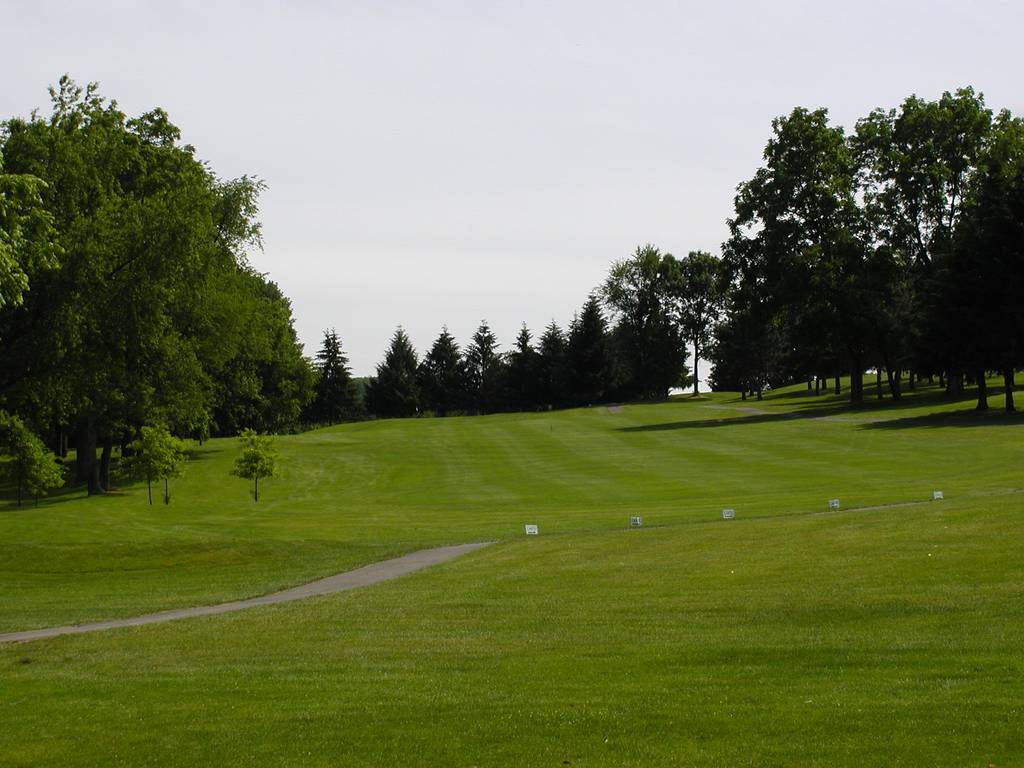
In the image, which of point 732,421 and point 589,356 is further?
point 589,356

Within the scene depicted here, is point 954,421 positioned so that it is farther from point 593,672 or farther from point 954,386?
point 593,672

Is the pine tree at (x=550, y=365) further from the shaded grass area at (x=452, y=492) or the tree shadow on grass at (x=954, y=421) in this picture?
the tree shadow on grass at (x=954, y=421)

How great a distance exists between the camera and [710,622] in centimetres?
1425

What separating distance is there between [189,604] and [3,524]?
12.2 m

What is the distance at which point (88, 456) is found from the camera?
53.2 meters

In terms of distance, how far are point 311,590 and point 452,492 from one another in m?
23.9

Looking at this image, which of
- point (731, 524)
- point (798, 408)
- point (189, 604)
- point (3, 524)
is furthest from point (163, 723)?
point (798, 408)

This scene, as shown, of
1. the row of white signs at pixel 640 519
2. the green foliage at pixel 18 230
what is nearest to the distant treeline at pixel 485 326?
the green foliage at pixel 18 230

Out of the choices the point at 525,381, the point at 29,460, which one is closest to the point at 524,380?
the point at 525,381

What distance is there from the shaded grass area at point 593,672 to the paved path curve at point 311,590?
1.06 metres

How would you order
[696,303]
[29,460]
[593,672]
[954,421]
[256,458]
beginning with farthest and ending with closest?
[696,303]
[954,421]
[256,458]
[29,460]
[593,672]

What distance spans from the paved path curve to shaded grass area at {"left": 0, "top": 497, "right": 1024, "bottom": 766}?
1059 millimetres

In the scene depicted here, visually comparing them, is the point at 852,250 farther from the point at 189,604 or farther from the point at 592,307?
the point at 189,604

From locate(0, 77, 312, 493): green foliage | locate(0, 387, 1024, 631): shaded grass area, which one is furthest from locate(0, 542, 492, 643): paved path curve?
locate(0, 77, 312, 493): green foliage
